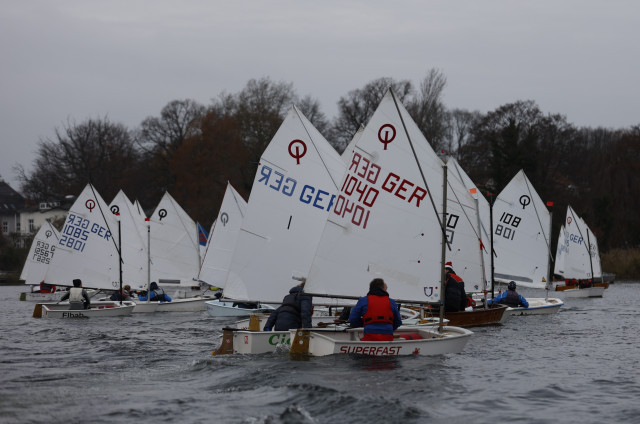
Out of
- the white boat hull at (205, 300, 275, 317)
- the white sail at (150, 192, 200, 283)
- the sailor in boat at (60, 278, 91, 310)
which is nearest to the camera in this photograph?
the sailor in boat at (60, 278, 91, 310)

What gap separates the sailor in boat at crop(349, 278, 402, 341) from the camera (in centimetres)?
1692

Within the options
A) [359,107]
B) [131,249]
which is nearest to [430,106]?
[359,107]

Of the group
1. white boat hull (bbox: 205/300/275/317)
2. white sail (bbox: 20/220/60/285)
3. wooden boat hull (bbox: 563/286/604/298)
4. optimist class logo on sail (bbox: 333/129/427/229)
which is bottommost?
white boat hull (bbox: 205/300/275/317)

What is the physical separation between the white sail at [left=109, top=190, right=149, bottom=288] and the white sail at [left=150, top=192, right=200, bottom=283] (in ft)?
8.28

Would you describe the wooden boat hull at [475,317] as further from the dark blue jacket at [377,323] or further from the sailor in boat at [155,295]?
the sailor in boat at [155,295]

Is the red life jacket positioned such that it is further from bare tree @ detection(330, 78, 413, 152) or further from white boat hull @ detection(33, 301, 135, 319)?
bare tree @ detection(330, 78, 413, 152)

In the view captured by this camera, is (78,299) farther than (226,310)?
No

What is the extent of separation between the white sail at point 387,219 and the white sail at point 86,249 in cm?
1731

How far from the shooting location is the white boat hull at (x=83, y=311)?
102ft

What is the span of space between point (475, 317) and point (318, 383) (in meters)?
11.4

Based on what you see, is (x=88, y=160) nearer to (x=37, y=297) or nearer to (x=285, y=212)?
(x=37, y=297)

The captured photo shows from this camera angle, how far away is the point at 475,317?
2553 centimetres

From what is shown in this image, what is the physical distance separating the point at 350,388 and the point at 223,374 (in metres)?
2.87

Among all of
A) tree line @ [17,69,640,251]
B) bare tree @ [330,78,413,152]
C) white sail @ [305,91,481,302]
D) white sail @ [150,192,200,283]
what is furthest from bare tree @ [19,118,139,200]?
white sail @ [305,91,481,302]
